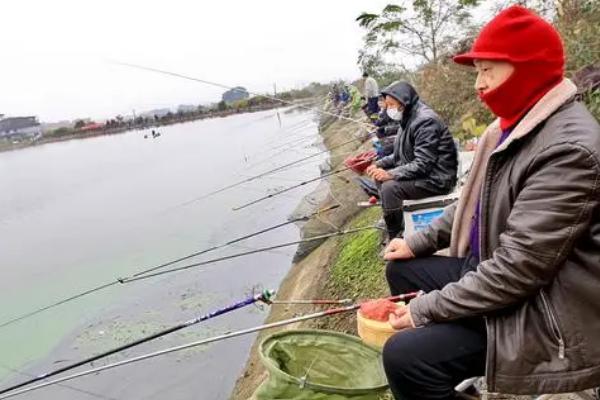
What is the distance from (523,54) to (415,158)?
7.62ft

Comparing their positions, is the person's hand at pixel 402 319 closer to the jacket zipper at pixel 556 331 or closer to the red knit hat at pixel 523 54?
the jacket zipper at pixel 556 331

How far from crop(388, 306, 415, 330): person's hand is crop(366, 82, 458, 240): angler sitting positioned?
2085mm

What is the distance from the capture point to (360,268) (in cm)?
498

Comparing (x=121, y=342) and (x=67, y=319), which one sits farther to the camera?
(x=67, y=319)

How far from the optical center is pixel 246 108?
7750 centimetres

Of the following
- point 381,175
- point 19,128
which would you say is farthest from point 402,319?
point 19,128

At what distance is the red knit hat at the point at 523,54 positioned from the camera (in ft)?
4.74

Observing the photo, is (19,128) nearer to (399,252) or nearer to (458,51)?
(458,51)

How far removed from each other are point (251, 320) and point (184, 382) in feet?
4.35

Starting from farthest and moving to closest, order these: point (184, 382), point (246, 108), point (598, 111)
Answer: point (246, 108), point (184, 382), point (598, 111)

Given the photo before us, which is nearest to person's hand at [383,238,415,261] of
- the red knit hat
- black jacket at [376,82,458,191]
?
the red knit hat

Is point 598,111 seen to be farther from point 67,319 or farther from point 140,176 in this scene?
point 140,176

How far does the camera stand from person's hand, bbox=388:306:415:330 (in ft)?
5.39

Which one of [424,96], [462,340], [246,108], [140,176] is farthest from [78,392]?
[246,108]
